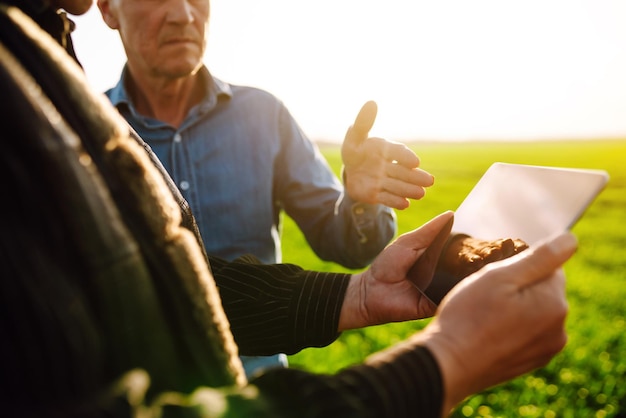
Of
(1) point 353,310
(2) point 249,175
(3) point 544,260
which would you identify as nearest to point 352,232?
(2) point 249,175

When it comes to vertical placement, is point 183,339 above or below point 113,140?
below

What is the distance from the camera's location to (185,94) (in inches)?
126

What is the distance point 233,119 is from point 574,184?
2.27 m

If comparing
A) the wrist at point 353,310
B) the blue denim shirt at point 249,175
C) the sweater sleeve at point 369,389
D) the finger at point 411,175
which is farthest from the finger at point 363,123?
the sweater sleeve at point 369,389

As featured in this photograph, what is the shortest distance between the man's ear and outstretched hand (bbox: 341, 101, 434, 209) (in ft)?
5.59

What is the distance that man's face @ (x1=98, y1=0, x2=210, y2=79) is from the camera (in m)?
2.88

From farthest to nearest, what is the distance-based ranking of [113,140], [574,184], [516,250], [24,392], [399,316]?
[399,316]
[516,250]
[574,184]
[113,140]
[24,392]

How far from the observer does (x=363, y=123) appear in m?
2.08

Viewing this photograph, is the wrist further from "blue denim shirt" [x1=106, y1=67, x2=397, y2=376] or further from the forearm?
"blue denim shirt" [x1=106, y1=67, x2=397, y2=376]

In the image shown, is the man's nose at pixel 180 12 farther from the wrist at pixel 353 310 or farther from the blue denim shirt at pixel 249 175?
the wrist at pixel 353 310

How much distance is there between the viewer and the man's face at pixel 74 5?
4.12 feet

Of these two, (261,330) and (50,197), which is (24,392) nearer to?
(50,197)

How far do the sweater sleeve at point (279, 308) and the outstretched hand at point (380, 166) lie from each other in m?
0.45

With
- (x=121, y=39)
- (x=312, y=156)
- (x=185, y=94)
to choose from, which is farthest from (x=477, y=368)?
(x=121, y=39)
